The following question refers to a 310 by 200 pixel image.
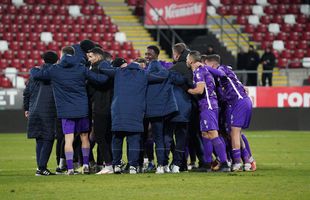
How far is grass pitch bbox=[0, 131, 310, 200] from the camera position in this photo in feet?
41.3

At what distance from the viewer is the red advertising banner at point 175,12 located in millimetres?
35906

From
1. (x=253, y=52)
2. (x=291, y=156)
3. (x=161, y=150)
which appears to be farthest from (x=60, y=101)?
(x=253, y=52)

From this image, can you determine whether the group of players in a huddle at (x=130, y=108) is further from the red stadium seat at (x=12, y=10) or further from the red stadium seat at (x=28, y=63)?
the red stadium seat at (x=12, y=10)

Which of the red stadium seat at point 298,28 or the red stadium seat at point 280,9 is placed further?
the red stadium seat at point 280,9

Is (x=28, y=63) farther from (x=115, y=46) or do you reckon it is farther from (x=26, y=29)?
(x=115, y=46)

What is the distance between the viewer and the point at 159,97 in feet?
53.1

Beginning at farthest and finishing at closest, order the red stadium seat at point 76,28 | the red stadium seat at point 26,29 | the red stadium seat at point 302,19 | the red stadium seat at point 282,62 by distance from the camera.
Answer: the red stadium seat at point 302,19 < the red stadium seat at point 282,62 < the red stadium seat at point 76,28 < the red stadium seat at point 26,29

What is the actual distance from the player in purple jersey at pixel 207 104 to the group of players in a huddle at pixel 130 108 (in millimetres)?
17

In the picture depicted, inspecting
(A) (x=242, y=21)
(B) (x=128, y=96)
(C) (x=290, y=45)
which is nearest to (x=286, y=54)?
(C) (x=290, y=45)

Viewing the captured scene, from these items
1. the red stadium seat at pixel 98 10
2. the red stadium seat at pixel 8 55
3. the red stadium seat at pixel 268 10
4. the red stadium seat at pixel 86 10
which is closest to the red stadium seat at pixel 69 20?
the red stadium seat at pixel 86 10

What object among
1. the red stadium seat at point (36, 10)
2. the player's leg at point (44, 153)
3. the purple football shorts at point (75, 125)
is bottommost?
the player's leg at point (44, 153)

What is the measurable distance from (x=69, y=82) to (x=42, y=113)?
68 cm

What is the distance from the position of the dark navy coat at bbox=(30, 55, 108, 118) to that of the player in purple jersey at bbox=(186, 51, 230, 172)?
5.09 ft

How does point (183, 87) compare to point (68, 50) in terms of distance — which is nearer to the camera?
point (68, 50)
